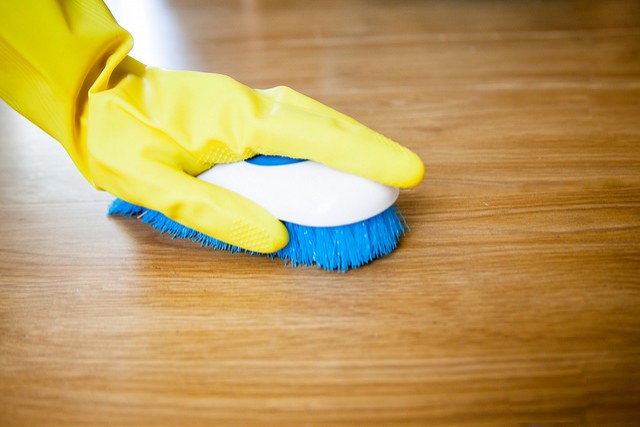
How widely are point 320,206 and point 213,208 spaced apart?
11 cm

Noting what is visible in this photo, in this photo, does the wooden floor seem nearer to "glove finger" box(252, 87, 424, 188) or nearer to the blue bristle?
the blue bristle

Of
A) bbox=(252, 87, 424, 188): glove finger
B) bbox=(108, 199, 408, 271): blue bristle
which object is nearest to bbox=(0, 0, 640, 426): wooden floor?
bbox=(108, 199, 408, 271): blue bristle

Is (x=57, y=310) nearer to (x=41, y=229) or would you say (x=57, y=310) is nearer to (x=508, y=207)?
(x=41, y=229)

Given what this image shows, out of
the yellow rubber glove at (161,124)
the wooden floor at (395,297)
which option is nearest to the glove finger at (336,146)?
the yellow rubber glove at (161,124)

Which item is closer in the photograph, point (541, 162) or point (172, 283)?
point (172, 283)

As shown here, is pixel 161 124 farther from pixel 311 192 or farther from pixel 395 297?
pixel 395 297

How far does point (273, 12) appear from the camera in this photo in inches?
63.7

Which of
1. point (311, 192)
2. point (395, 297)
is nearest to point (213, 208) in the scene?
point (311, 192)

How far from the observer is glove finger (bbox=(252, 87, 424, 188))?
72cm

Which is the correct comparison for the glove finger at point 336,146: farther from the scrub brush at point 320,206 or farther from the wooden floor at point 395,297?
the wooden floor at point 395,297

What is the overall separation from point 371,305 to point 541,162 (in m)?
0.40

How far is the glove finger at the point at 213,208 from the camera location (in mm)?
739

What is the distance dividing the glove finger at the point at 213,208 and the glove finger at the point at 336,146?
7cm

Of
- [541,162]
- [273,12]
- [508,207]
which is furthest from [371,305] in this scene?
[273,12]
